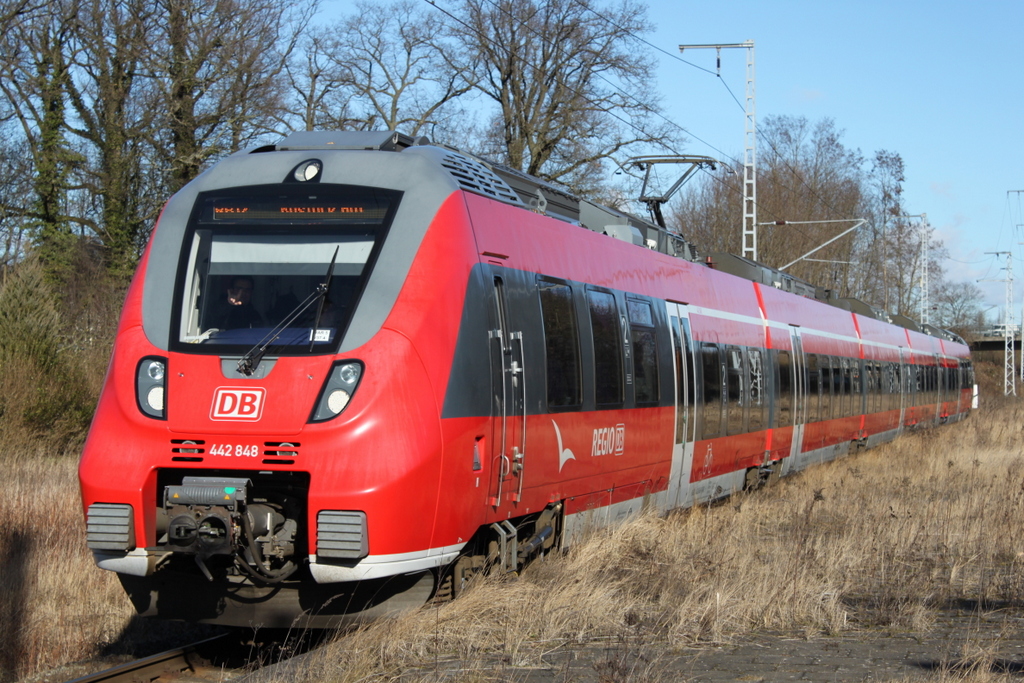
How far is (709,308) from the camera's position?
13.3 metres

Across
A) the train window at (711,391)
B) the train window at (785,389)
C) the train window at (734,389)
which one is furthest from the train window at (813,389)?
the train window at (711,391)

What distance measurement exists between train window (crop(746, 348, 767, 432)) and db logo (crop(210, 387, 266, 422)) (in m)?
9.40

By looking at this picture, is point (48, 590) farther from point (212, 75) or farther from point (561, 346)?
point (212, 75)

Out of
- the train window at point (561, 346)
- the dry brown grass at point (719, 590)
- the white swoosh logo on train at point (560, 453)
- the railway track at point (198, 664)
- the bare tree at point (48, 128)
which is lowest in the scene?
the railway track at point (198, 664)

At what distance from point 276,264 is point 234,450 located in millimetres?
1280

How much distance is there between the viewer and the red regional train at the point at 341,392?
6219 mm

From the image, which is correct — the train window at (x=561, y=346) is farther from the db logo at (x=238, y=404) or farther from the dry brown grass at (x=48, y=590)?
the dry brown grass at (x=48, y=590)

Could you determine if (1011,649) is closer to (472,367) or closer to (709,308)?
(472,367)

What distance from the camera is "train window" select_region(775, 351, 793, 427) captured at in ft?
53.3

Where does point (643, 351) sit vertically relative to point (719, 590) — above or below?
above

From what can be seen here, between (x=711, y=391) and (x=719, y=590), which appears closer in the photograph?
(x=719, y=590)

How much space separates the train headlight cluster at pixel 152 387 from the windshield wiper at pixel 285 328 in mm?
492

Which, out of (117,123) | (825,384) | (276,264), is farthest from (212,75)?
(276,264)

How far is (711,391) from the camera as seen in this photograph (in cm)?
1279
